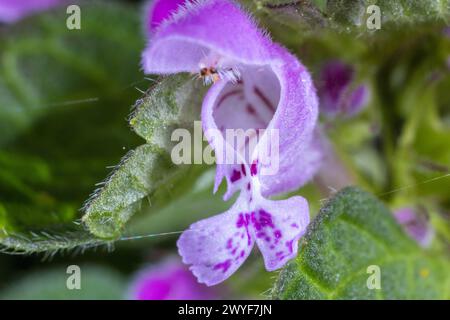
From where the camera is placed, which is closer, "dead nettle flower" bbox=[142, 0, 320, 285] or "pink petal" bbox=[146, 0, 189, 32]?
"dead nettle flower" bbox=[142, 0, 320, 285]

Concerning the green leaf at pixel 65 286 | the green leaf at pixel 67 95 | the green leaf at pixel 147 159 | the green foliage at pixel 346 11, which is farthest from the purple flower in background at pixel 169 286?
the green foliage at pixel 346 11

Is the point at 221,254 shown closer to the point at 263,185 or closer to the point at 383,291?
the point at 263,185

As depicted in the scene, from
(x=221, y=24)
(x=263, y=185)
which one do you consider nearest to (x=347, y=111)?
(x=263, y=185)

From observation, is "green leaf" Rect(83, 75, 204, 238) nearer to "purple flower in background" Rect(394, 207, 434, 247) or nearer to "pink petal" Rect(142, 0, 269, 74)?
"pink petal" Rect(142, 0, 269, 74)

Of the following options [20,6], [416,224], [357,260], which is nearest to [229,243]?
[357,260]

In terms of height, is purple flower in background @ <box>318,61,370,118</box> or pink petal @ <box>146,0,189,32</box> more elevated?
pink petal @ <box>146,0,189,32</box>

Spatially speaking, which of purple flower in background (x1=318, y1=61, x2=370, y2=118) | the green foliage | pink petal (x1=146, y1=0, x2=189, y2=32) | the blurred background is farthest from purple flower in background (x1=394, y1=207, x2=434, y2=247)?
pink petal (x1=146, y1=0, x2=189, y2=32)
